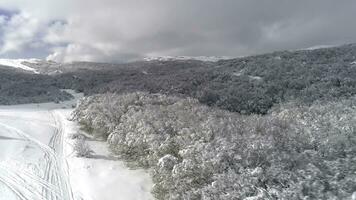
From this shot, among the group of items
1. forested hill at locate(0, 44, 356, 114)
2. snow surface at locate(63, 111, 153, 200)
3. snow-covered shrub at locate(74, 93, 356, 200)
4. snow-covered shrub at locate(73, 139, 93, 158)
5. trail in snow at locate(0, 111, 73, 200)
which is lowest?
snow surface at locate(63, 111, 153, 200)

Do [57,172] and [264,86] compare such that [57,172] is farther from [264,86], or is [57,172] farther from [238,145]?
[264,86]

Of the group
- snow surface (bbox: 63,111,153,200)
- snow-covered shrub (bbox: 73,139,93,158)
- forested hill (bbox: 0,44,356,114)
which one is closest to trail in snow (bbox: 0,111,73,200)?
snow surface (bbox: 63,111,153,200)

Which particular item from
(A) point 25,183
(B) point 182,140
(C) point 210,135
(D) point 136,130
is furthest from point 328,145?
(A) point 25,183

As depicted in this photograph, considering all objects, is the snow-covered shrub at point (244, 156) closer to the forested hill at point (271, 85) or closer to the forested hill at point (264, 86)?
the forested hill at point (271, 85)

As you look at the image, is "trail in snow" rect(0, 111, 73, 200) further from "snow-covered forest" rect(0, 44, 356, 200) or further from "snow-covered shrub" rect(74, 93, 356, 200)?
"snow-covered shrub" rect(74, 93, 356, 200)

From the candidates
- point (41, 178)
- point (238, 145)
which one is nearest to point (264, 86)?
point (238, 145)

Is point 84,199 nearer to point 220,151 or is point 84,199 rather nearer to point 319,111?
point 220,151
